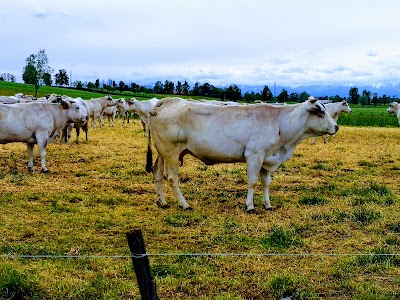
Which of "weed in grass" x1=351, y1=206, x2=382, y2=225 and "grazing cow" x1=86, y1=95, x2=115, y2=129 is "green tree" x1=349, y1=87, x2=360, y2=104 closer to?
"grazing cow" x1=86, y1=95, x2=115, y2=129

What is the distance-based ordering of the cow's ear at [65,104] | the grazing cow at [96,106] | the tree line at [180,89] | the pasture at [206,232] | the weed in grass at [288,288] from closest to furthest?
the weed in grass at [288,288], the pasture at [206,232], the cow's ear at [65,104], the grazing cow at [96,106], the tree line at [180,89]

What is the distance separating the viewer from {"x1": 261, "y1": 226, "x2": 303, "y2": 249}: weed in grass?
6990 millimetres

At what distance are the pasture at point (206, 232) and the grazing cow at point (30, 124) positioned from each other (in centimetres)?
90

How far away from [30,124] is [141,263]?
965 centimetres

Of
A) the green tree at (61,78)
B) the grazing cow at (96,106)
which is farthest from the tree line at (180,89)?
the grazing cow at (96,106)

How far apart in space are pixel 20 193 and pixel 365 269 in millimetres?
7306

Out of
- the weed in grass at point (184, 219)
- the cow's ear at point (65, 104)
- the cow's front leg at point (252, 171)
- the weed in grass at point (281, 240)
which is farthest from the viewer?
the cow's ear at point (65, 104)

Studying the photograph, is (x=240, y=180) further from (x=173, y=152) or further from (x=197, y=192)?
(x=173, y=152)

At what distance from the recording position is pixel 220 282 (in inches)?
220

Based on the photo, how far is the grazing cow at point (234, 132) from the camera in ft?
30.2

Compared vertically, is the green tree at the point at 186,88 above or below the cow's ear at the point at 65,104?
→ above

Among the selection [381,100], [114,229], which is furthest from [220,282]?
[381,100]

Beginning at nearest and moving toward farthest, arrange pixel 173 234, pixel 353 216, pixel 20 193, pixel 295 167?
1. pixel 173 234
2. pixel 353 216
3. pixel 20 193
4. pixel 295 167

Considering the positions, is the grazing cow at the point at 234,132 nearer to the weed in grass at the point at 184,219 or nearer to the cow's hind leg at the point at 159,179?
the cow's hind leg at the point at 159,179
